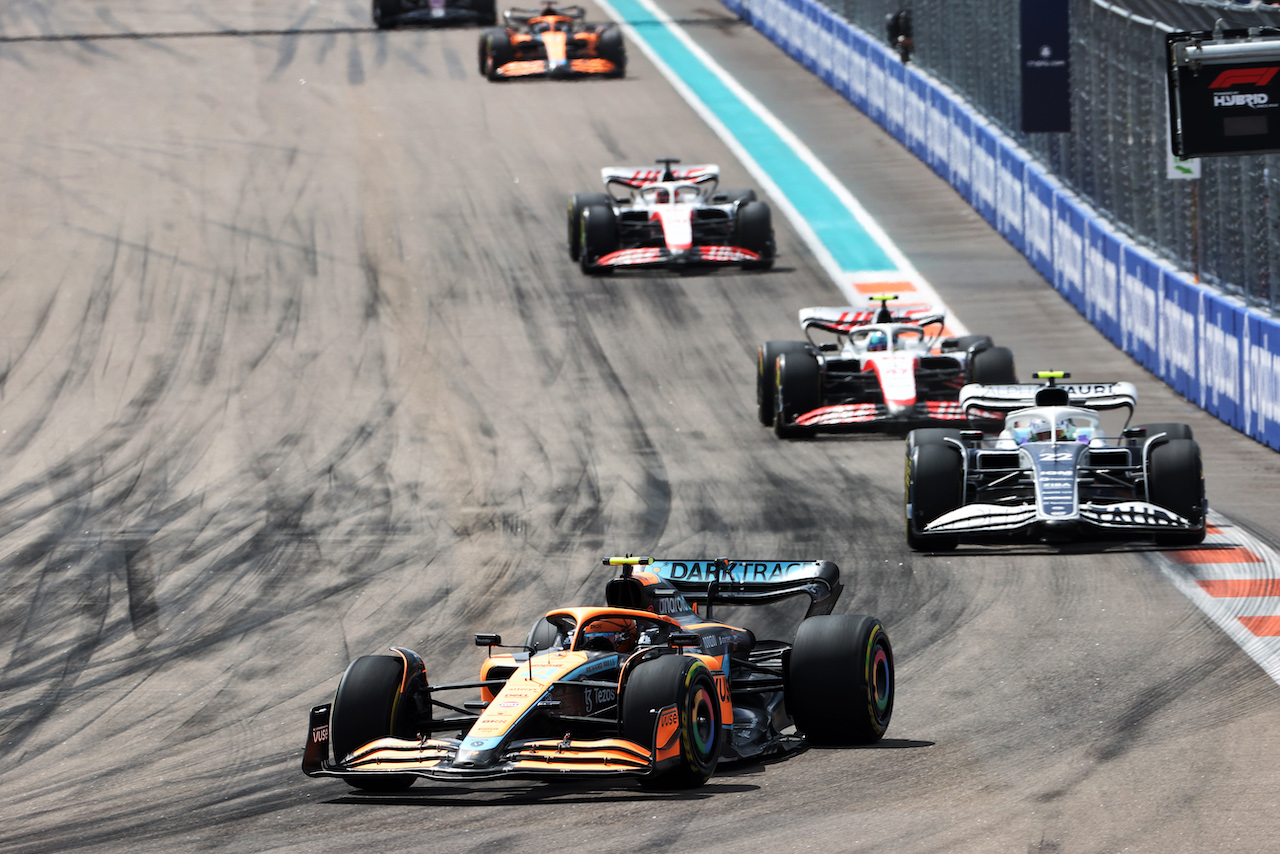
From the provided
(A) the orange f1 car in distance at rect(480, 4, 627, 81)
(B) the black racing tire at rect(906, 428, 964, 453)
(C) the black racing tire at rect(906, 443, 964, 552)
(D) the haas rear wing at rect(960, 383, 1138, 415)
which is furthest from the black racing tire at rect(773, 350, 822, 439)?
(A) the orange f1 car in distance at rect(480, 4, 627, 81)

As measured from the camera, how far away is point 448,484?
17.7 m

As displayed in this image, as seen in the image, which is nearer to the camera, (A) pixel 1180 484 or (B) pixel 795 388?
(A) pixel 1180 484

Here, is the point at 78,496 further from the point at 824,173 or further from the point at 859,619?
the point at 824,173

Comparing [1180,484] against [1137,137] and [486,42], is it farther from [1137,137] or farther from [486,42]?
[486,42]

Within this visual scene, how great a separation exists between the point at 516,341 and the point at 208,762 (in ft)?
41.5

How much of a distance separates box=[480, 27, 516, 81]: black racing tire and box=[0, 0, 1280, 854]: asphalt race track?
642 mm

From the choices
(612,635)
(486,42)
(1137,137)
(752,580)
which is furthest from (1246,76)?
(486,42)

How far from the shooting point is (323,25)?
4194cm

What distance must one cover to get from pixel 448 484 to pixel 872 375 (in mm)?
4423

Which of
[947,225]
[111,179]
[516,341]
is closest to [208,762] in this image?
[516,341]

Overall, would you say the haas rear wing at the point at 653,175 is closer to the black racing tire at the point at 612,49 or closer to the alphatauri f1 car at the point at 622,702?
the black racing tire at the point at 612,49

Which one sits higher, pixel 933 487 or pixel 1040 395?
pixel 1040 395

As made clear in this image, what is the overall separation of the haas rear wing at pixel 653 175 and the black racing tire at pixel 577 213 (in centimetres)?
24

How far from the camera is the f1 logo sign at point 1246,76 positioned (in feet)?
49.1
